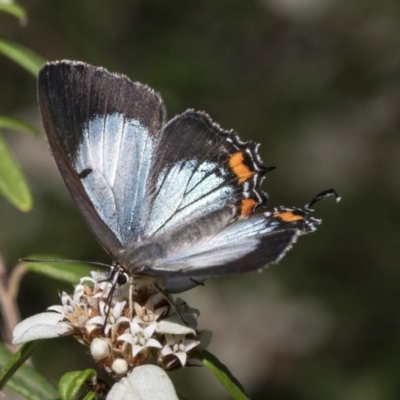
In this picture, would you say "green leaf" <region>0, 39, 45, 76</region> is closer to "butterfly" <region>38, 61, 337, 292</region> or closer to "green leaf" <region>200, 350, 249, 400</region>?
"butterfly" <region>38, 61, 337, 292</region>

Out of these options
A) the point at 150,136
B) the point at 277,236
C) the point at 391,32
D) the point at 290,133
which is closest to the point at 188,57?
the point at 290,133

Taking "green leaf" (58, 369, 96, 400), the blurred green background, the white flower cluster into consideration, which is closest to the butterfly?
the white flower cluster

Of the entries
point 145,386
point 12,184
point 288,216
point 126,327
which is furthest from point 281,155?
point 145,386

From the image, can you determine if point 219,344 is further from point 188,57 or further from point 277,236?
point 277,236

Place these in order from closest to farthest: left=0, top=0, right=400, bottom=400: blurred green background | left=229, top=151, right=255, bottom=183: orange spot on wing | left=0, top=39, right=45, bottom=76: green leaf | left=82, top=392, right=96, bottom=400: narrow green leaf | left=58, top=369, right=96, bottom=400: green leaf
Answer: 1. left=58, top=369, right=96, bottom=400: green leaf
2. left=82, top=392, right=96, bottom=400: narrow green leaf
3. left=229, top=151, right=255, bottom=183: orange spot on wing
4. left=0, top=39, right=45, bottom=76: green leaf
5. left=0, top=0, right=400, bottom=400: blurred green background

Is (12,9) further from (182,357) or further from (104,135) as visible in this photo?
(182,357)

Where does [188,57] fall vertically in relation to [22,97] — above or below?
above
